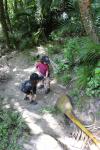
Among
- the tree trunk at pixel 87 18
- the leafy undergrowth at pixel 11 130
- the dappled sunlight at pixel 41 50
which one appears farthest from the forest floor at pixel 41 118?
the tree trunk at pixel 87 18

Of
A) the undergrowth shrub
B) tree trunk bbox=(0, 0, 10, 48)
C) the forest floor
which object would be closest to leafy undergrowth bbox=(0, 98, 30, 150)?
the undergrowth shrub

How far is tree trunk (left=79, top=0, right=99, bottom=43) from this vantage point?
26.1ft

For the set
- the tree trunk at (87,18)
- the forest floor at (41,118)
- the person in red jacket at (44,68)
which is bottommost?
the forest floor at (41,118)

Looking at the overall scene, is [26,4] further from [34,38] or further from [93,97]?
[93,97]

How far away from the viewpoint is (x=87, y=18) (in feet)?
26.8

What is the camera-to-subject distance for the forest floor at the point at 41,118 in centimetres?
636

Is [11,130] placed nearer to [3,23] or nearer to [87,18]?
[87,18]

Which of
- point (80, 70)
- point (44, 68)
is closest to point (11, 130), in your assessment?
point (44, 68)

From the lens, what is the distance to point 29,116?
7480 millimetres

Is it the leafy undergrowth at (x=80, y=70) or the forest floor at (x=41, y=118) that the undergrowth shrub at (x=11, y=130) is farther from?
the leafy undergrowth at (x=80, y=70)

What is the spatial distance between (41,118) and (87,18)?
315cm

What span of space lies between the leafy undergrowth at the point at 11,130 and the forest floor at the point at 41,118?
138mm

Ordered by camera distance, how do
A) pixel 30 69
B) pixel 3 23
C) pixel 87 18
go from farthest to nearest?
pixel 3 23 → pixel 30 69 → pixel 87 18

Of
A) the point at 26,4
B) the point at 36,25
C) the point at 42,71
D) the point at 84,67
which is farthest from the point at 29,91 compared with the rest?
the point at 26,4
